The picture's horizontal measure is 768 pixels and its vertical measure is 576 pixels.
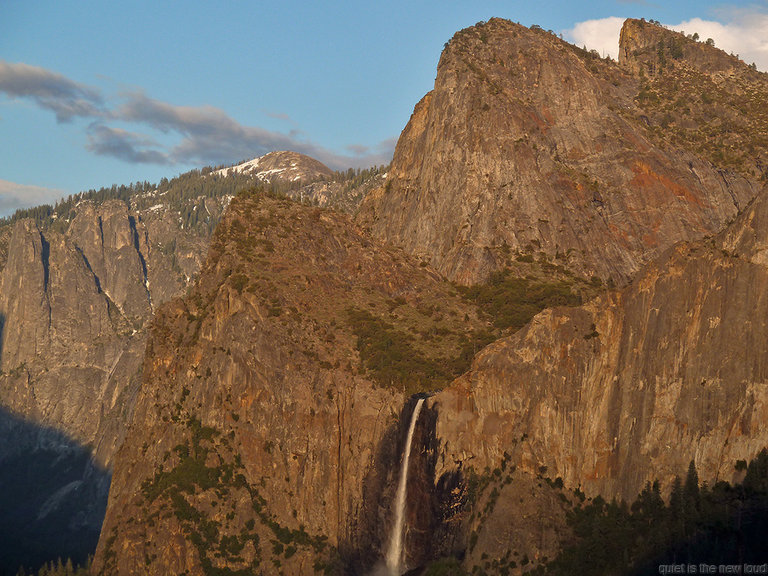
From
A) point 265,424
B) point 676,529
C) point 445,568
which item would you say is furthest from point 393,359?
point 676,529

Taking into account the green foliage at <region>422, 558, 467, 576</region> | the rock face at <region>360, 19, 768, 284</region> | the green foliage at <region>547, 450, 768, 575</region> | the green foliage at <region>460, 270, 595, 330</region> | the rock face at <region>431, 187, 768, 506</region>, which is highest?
the rock face at <region>360, 19, 768, 284</region>

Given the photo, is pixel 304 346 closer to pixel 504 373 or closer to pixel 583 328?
pixel 504 373

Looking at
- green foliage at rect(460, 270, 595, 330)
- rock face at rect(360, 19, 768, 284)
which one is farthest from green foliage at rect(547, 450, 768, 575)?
rock face at rect(360, 19, 768, 284)

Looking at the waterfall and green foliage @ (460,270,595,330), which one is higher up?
green foliage @ (460,270,595,330)

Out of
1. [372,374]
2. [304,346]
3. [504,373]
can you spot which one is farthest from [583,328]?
[304,346]

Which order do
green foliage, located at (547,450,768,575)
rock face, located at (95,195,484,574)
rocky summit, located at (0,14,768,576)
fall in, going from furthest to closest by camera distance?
rock face, located at (95,195,484,574) → rocky summit, located at (0,14,768,576) → green foliage, located at (547,450,768,575)

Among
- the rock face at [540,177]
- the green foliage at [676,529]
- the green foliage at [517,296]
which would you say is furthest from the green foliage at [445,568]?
the rock face at [540,177]

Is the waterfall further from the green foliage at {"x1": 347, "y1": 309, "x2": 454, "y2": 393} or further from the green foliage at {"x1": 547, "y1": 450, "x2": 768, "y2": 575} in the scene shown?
the green foliage at {"x1": 547, "y1": 450, "x2": 768, "y2": 575}
